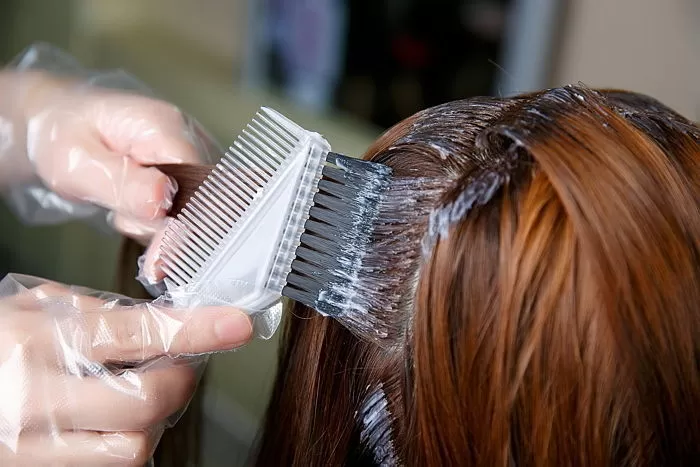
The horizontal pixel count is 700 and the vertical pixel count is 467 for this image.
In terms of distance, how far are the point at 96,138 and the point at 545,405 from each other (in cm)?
75

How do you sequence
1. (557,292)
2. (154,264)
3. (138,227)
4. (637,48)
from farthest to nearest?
(637,48) < (138,227) < (154,264) < (557,292)

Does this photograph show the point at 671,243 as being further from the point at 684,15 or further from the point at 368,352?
the point at 684,15

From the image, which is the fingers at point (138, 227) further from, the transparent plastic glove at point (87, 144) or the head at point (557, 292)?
the head at point (557, 292)

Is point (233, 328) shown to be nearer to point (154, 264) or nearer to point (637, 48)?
point (154, 264)

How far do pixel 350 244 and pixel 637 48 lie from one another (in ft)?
3.33

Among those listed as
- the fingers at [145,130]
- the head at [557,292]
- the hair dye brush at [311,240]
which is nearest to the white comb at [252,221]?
the hair dye brush at [311,240]

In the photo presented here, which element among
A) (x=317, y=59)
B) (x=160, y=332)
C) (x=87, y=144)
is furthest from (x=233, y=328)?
(x=317, y=59)

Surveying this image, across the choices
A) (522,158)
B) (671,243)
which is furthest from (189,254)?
(671,243)

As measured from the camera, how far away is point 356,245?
2.48 feet

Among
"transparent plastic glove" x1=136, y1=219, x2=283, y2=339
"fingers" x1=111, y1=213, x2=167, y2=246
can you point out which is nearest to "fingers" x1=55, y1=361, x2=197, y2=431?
"transparent plastic glove" x1=136, y1=219, x2=283, y2=339

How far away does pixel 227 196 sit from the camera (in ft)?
2.65

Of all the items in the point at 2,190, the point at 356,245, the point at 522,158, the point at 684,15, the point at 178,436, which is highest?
the point at 684,15

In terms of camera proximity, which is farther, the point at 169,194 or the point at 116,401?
the point at 169,194

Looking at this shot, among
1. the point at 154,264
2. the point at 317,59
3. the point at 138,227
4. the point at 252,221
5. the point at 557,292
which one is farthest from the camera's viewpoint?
the point at 317,59
